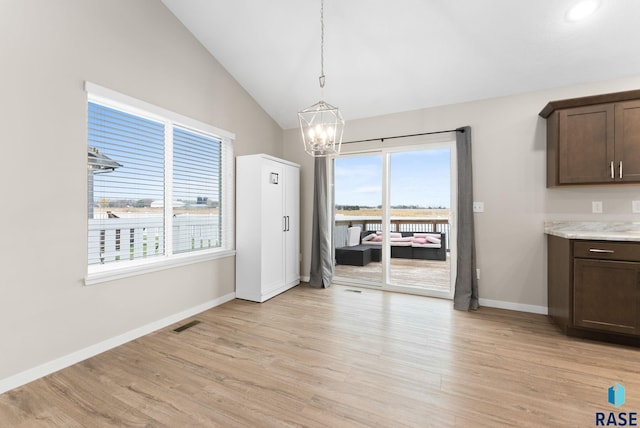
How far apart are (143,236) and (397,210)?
3.30 meters

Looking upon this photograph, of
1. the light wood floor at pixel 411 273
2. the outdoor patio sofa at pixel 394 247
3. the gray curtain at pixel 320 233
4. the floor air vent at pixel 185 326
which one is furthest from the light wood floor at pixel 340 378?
the outdoor patio sofa at pixel 394 247

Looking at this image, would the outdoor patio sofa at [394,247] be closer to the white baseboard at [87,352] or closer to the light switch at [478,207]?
the light switch at [478,207]

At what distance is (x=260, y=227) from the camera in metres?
3.70

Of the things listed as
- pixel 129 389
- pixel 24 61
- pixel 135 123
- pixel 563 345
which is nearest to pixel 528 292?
pixel 563 345

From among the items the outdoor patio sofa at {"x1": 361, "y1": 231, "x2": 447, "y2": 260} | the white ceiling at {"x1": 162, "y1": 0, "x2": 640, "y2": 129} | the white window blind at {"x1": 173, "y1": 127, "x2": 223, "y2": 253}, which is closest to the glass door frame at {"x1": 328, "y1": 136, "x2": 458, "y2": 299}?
the white ceiling at {"x1": 162, "y1": 0, "x2": 640, "y2": 129}

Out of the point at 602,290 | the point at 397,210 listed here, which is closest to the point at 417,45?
the point at 397,210

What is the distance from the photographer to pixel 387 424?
1588 millimetres

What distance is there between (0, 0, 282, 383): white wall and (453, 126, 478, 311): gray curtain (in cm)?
343

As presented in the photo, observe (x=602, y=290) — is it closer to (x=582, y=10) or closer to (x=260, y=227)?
(x=582, y=10)

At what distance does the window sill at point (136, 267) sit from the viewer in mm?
2409

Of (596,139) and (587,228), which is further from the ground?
(596,139)

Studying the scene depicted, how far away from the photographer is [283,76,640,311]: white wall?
3.15 metres

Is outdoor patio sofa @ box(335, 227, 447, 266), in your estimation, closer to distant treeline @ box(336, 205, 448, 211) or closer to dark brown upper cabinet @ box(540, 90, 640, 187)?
distant treeline @ box(336, 205, 448, 211)

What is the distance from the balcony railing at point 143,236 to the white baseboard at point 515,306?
3567 millimetres
